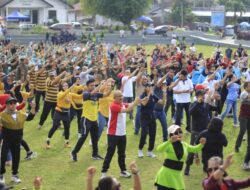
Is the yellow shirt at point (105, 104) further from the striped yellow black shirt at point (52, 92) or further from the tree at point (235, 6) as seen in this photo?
the tree at point (235, 6)

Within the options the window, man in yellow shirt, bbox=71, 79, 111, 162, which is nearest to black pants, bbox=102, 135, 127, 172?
man in yellow shirt, bbox=71, 79, 111, 162

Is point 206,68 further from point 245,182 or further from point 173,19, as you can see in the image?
point 173,19

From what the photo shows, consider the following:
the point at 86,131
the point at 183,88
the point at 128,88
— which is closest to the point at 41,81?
the point at 128,88

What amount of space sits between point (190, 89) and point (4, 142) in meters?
5.73

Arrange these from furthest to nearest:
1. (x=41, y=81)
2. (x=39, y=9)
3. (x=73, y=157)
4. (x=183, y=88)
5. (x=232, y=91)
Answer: (x=39, y=9) → (x=41, y=81) → (x=232, y=91) → (x=183, y=88) → (x=73, y=157)

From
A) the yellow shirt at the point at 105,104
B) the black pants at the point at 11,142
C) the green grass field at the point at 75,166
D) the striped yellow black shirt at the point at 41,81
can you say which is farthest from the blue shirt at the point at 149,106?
the striped yellow black shirt at the point at 41,81

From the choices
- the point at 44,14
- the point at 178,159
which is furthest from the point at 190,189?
the point at 44,14

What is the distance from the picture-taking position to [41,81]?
705 inches

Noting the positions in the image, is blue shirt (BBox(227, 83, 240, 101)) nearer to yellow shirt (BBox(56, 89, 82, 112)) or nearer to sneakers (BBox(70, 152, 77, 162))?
yellow shirt (BBox(56, 89, 82, 112))

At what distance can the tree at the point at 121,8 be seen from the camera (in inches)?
2685

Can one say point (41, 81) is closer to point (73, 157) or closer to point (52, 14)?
point (73, 157)

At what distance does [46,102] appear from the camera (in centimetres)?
1517

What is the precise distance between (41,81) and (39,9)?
61151mm

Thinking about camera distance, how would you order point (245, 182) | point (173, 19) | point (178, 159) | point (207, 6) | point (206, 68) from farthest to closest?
point (207, 6), point (173, 19), point (206, 68), point (178, 159), point (245, 182)
